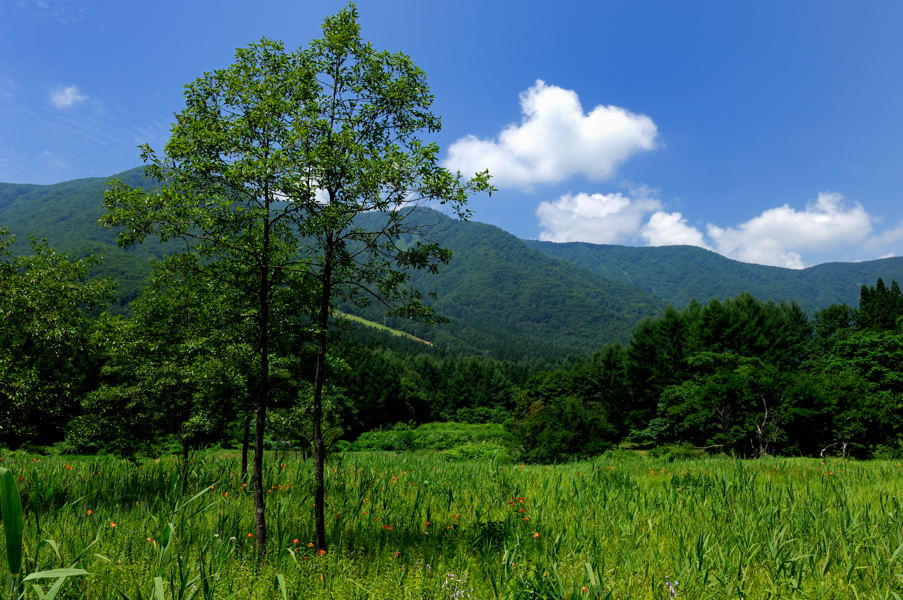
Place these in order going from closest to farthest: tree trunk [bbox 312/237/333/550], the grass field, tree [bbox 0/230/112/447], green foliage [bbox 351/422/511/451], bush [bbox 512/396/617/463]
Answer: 1. the grass field
2. tree trunk [bbox 312/237/333/550]
3. tree [bbox 0/230/112/447]
4. bush [bbox 512/396/617/463]
5. green foliage [bbox 351/422/511/451]

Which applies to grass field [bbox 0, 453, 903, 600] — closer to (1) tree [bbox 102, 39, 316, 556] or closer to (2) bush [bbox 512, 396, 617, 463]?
(1) tree [bbox 102, 39, 316, 556]

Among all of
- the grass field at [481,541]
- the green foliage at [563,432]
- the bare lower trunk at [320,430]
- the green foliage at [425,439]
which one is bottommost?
the green foliage at [425,439]

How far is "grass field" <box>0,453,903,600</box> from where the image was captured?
3844mm

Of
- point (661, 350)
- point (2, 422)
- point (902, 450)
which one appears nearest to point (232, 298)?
point (2, 422)

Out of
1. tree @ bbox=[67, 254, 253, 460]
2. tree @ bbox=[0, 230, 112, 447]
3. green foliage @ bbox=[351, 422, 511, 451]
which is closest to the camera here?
tree @ bbox=[0, 230, 112, 447]

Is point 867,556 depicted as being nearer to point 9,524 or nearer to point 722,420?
point 9,524

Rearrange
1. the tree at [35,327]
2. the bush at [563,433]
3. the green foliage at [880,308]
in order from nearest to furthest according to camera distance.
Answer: the tree at [35,327] < the bush at [563,433] < the green foliage at [880,308]

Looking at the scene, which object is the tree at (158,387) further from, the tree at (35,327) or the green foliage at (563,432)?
the green foliage at (563,432)

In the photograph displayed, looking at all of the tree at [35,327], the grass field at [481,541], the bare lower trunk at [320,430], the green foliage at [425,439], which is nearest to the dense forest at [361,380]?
the tree at [35,327]

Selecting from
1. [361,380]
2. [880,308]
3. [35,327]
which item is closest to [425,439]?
[361,380]

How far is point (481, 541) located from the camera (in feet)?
17.6

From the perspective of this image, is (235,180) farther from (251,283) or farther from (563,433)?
(563,433)

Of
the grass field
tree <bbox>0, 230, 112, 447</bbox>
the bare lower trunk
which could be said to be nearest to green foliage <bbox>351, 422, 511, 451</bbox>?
tree <bbox>0, 230, 112, 447</bbox>

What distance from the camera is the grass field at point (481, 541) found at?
12.6 ft
